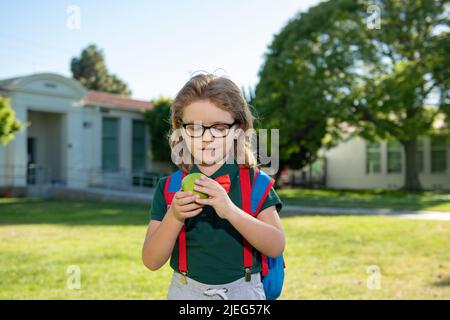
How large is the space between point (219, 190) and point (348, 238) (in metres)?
8.47

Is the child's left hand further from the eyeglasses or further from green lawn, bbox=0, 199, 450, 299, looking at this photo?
green lawn, bbox=0, 199, 450, 299

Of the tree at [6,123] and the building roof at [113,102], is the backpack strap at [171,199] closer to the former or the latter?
the tree at [6,123]

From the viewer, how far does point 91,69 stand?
52.4 meters

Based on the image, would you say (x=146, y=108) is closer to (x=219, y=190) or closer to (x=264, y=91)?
(x=264, y=91)

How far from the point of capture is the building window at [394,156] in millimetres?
33094

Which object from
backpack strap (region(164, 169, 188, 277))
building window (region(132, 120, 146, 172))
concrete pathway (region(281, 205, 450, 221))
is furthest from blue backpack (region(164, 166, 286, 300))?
building window (region(132, 120, 146, 172))

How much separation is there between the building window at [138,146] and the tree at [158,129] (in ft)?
2.01

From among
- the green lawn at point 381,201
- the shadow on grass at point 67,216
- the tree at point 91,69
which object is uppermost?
the tree at point 91,69

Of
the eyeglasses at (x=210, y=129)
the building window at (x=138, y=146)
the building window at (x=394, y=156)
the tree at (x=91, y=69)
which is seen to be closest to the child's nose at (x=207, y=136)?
the eyeglasses at (x=210, y=129)

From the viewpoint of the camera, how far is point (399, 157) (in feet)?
109

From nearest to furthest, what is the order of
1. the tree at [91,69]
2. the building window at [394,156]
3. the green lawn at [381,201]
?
the green lawn at [381,201], the building window at [394,156], the tree at [91,69]

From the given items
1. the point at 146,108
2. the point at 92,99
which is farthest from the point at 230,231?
the point at 146,108

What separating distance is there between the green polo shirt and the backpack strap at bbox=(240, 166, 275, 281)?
18 mm

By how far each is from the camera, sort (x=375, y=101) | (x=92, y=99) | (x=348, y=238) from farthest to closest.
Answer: (x=92, y=99), (x=375, y=101), (x=348, y=238)
